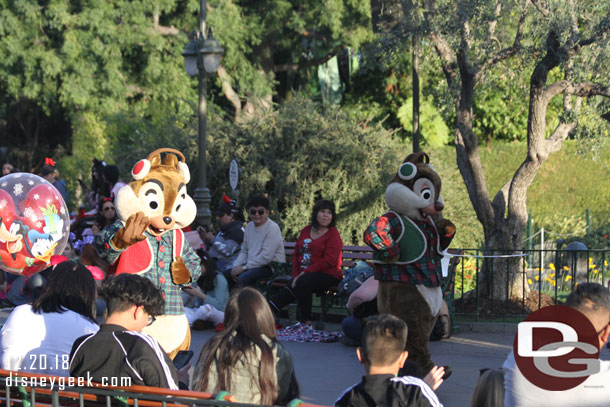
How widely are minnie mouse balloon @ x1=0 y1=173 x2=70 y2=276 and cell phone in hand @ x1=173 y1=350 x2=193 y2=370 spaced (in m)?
1.55

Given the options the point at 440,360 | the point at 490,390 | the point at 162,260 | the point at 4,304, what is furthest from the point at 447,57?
the point at 490,390

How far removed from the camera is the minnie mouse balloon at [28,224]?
6.65 metres

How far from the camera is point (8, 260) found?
21.9ft

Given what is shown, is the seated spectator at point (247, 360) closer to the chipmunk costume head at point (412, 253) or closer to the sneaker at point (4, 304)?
the chipmunk costume head at point (412, 253)

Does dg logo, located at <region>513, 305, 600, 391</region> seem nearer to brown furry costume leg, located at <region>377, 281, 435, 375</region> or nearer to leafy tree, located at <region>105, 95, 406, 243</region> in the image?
brown furry costume leg, located at <region>377, 281, 435, 375</region>

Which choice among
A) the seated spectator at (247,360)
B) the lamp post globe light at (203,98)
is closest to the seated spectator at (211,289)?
the lamp post globe light at (203,98)

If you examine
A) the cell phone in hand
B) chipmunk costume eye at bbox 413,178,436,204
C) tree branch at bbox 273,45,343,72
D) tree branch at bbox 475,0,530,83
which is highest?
tree branch at bbox 273,45,343,72

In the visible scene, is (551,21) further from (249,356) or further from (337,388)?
(249,356)

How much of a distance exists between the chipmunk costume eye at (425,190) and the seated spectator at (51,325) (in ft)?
10.3

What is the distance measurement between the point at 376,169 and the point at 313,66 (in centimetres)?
1074

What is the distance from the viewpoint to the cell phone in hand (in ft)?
19.3

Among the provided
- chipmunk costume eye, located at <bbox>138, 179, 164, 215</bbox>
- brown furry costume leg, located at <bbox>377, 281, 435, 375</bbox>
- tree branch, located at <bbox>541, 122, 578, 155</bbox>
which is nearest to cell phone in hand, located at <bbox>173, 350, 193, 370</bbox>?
chipmunk costume eye, located at <bbox>138, 179, 164, 215</bbox>

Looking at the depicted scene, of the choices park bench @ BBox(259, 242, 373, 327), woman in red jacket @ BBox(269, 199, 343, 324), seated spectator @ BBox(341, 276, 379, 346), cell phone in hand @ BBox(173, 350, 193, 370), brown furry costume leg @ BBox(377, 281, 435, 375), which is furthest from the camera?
park bench @ BBox(259, 242, 373, 327)

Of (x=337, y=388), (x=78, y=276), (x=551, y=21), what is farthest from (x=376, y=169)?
(x=78, y=276)
